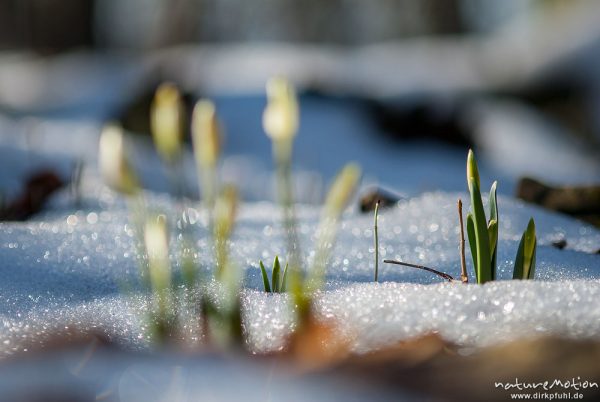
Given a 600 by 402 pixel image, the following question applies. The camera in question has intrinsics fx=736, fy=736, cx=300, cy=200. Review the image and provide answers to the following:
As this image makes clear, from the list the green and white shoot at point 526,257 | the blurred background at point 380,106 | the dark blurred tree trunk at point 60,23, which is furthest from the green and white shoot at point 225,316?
the dark blurred tree trunk at point 60,23

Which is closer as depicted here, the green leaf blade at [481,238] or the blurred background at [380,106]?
the green leaf blade at [481,238]

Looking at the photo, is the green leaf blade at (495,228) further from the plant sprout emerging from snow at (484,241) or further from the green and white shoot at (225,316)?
the green and white shoot at (225,316)

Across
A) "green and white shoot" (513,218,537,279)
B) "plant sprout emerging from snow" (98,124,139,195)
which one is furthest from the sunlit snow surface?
"plant sprout emerging from snow" (98,124,139,195)

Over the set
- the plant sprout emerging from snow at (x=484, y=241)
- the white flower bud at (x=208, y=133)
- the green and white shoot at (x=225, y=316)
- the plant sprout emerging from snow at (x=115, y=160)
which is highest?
the white flower bud at (x=208, y=133)

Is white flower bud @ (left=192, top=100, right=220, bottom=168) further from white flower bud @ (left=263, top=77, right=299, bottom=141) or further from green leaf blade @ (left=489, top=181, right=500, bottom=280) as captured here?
green leaf blade @ (left=489, top=181, right=500, bottom=280)

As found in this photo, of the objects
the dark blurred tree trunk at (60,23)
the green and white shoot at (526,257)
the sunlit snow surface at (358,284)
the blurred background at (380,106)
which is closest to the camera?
the sunlit snow surface at (358,284)

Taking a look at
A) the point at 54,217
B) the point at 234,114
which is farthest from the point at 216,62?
the point at 54,217

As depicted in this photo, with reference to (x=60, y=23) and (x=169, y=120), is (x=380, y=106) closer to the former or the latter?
(x=169, y=120)
